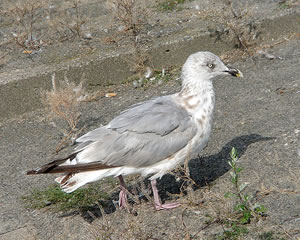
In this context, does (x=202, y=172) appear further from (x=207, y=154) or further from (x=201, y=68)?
(x=201, y=68)

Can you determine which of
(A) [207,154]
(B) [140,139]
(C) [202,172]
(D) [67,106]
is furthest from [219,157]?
(D) [67,106]

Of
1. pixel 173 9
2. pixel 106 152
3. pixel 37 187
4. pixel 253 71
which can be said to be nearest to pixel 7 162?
pixel 37 187

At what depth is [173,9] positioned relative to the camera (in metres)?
8.41

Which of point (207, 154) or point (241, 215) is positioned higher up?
point (241, 215)

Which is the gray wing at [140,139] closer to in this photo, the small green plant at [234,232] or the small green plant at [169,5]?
the small green plant at [234,232]

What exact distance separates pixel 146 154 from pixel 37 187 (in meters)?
1.29

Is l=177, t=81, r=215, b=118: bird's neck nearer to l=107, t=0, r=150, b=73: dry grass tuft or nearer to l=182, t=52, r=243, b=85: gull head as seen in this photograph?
l=182, t=52, r=243, b=85: gull head

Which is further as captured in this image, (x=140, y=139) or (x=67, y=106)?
(x=67, y=106)

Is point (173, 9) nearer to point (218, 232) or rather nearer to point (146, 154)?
point (146, 154)

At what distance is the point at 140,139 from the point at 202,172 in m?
0.79

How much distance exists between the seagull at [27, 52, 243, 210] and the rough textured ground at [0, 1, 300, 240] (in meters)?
0.32

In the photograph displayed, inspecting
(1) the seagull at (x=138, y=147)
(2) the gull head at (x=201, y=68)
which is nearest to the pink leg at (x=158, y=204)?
(1) the seagull at (x=138, y=147)

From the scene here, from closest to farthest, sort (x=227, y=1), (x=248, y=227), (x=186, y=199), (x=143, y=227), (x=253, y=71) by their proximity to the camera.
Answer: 1. (x=248, y=227)
2. (x=143, y=227)
3. (x=186, y=199)
4. (x=253, y=71)
5. (x=227, y=1)

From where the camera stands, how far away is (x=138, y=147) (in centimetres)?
427
